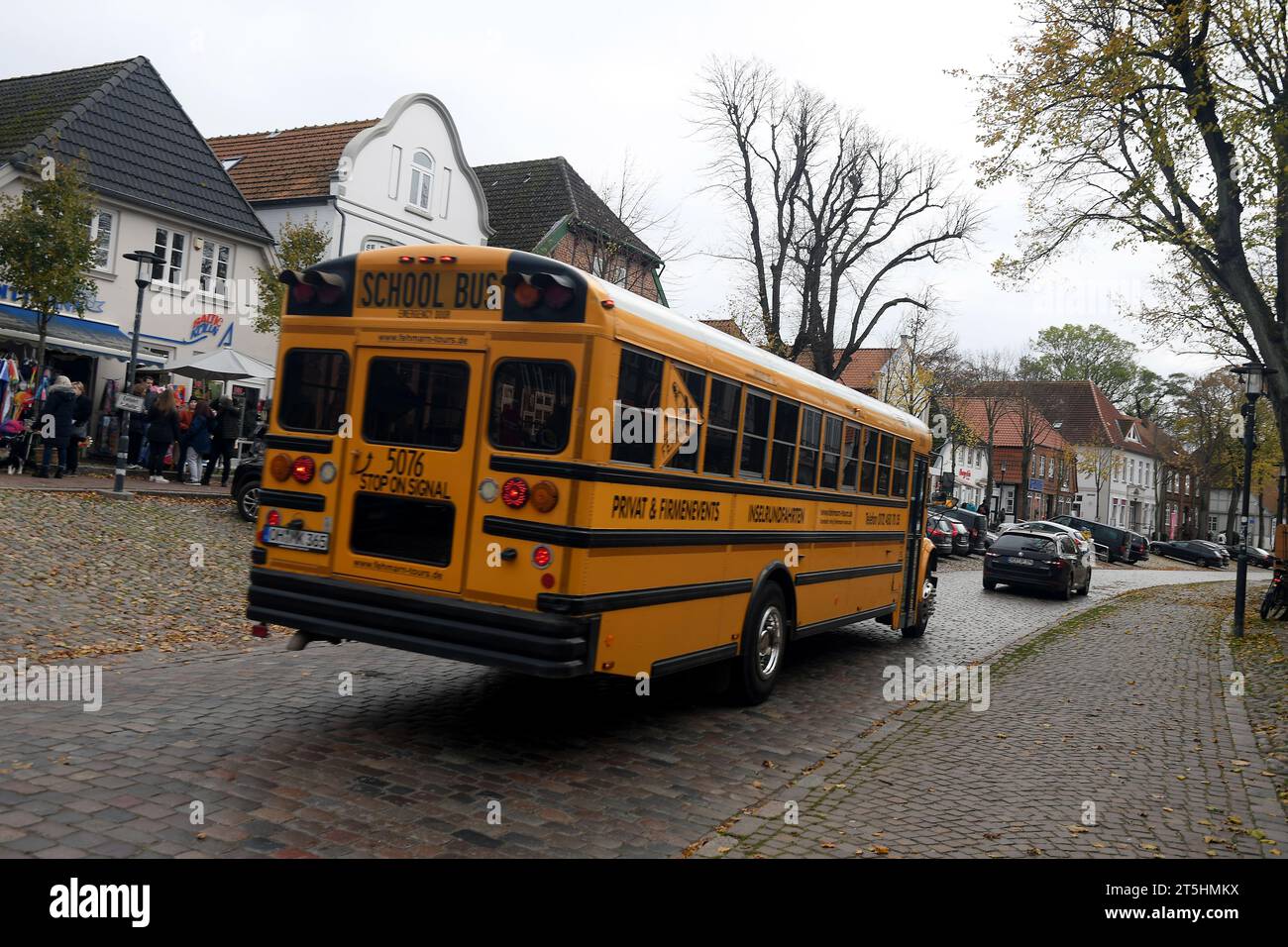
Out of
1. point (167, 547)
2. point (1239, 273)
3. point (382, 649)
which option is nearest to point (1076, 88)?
point (1239, 273)

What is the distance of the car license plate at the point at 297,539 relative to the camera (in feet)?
21.5

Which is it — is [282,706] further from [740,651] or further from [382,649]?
[740,651]

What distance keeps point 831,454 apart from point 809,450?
2.15 ft

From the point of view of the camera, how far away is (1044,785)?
672cm

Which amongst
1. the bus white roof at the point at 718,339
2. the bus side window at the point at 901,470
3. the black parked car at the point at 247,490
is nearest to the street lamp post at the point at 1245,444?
Answer: the bus side window at the point at 901,470

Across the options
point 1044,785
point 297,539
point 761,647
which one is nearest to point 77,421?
point 297,539

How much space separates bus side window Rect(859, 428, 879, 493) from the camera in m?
10.8

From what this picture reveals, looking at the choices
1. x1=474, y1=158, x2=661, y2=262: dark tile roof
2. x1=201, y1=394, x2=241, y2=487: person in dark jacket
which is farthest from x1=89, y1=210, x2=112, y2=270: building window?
x1=474, y1=158, x2=661, y2=262: dark tile roof

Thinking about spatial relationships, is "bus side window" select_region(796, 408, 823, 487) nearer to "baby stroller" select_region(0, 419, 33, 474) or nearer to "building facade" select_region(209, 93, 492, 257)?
"baby stroller" select_region(0, 419, 33, 474)

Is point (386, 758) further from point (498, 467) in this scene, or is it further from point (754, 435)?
point (754, 435)

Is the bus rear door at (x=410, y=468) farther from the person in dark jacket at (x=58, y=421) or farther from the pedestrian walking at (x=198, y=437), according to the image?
the pedestrian walking at (x=198, y=437)

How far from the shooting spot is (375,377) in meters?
6.55
